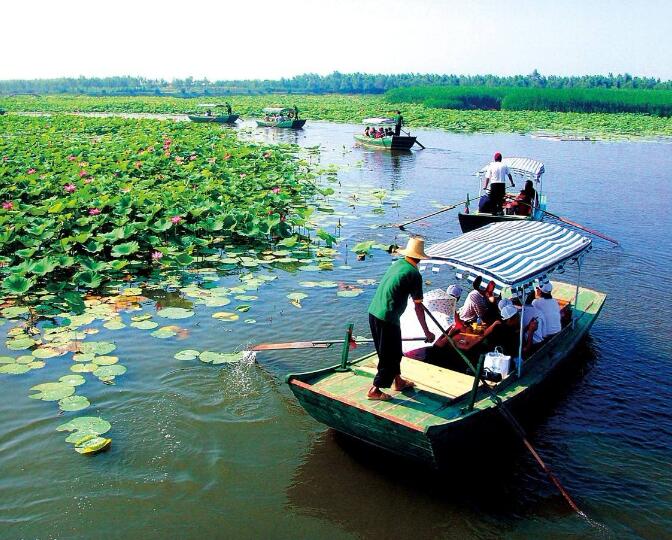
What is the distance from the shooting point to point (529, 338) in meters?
6.57

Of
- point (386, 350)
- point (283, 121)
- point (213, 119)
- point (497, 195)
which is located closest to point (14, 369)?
point (386, 350)

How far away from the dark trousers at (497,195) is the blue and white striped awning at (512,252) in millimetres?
4866

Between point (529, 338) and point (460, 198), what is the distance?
12.5 metres

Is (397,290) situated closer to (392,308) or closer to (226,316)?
(392,308)

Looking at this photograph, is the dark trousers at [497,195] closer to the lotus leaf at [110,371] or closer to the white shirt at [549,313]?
the white shirt at [549,313]

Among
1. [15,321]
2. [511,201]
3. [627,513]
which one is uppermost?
[511,201]

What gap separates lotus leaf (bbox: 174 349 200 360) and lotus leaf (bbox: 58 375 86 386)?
1095mm

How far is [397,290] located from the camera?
17.3ft

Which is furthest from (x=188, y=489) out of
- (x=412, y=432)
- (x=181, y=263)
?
(x=181, y=263)

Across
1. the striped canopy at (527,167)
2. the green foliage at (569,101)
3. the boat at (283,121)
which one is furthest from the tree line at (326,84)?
the striped canopy at (527,167)

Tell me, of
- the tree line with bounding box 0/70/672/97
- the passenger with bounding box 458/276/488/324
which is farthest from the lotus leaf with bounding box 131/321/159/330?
the tree line with bounding box 0/70/672/97

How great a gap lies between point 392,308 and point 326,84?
165 metres

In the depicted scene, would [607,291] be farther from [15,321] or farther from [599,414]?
[15,321]

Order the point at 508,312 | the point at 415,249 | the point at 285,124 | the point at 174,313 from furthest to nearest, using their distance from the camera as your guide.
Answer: the point at 285,124
the point at 174,313
the point at 508,312
the point at 415,249
